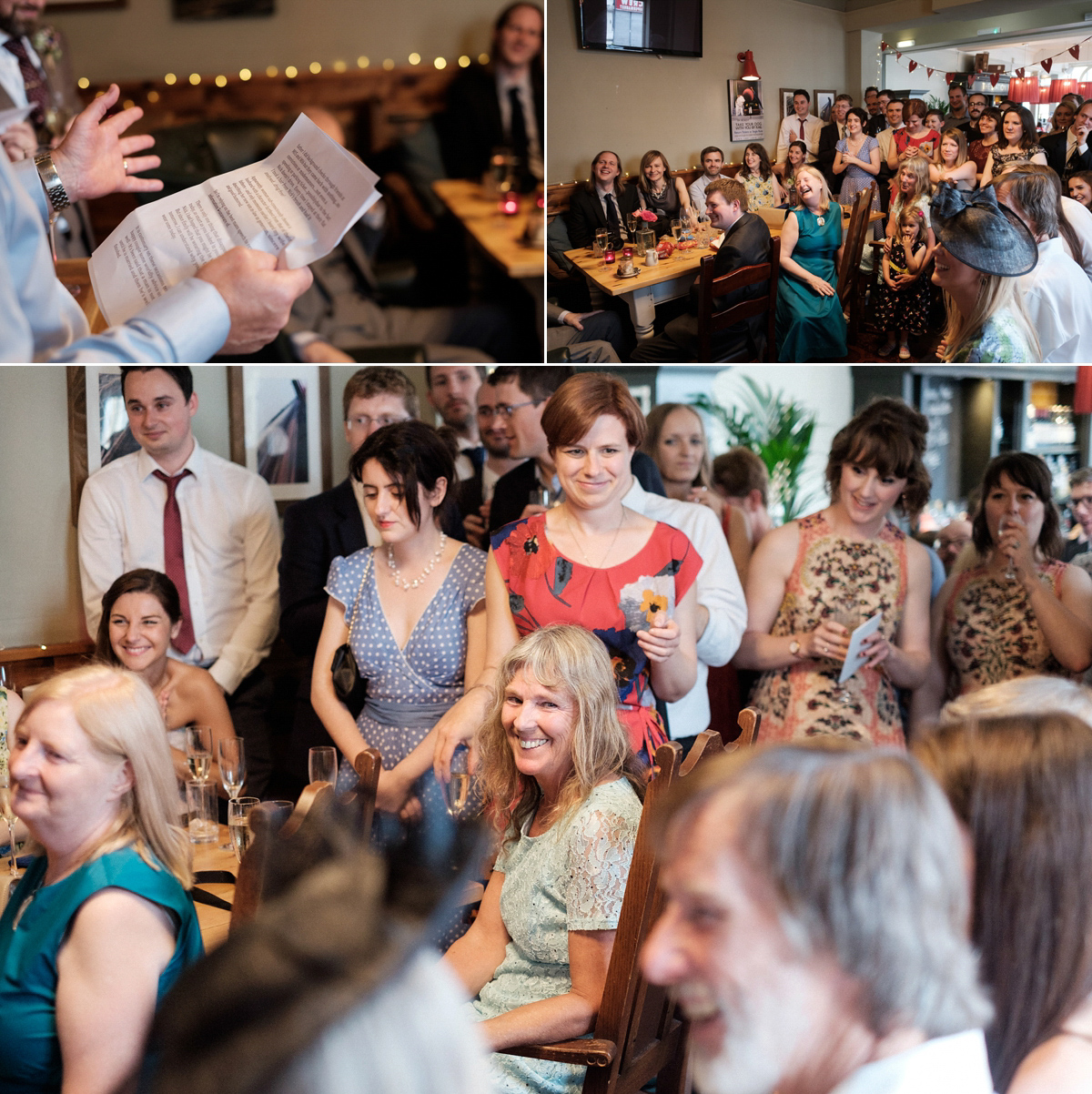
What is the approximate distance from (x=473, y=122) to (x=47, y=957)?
2200mm

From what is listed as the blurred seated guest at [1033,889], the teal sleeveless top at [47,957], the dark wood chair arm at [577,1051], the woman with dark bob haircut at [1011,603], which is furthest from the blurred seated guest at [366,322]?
the blurred seated guest at [1033,889]

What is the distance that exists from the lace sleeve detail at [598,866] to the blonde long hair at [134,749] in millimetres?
611

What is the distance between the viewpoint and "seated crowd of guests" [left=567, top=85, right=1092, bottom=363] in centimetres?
284

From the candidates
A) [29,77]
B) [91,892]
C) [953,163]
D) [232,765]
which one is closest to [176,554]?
[232,765]

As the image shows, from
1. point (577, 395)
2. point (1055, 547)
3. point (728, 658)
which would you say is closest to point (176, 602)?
point (577, 395)

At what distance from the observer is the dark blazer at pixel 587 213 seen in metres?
2.81

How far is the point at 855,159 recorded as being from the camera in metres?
2.89

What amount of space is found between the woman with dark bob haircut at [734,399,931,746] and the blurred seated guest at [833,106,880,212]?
2.06 ft

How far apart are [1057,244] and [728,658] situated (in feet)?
4.69

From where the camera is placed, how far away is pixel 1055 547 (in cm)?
329

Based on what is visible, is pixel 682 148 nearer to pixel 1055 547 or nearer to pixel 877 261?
pixel 877 261

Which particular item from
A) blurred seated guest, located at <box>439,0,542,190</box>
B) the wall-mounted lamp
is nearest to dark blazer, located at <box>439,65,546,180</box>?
blurred seated guest, located at <box>439,0,542,190</box>

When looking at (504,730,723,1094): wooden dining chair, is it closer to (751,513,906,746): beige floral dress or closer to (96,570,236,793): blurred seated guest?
(751,513,906,746): beige floral dress

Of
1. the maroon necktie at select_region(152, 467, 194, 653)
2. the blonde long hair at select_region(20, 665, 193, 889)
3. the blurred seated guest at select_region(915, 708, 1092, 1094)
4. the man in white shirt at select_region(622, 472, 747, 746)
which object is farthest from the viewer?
the maroon necktie at select_region(152, 467, 194, 653)
